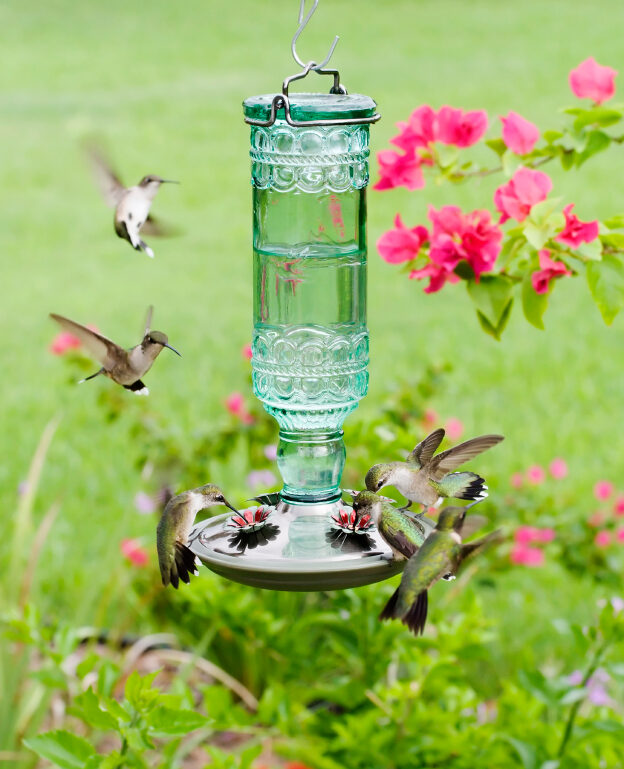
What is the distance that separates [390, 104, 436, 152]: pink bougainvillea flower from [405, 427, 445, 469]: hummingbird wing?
78 centimetres

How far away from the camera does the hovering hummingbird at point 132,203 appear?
84.3 inches

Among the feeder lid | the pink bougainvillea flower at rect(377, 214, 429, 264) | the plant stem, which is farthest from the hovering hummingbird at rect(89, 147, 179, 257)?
the plant stem

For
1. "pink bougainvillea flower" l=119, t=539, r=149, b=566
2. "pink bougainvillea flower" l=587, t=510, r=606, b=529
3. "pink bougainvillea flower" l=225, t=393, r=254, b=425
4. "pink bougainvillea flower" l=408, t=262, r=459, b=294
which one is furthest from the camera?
"pink bougainvillea flower" l=225, t=393, r=254, b=425

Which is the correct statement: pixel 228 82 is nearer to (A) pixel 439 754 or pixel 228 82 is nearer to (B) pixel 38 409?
(B) pixel 38 409

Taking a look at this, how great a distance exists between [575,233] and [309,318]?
506mm

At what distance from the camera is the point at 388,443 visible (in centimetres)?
296

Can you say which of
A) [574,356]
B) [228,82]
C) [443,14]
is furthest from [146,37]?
[574,356]

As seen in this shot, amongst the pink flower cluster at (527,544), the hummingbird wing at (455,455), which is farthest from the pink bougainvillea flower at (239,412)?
the hummingbird wing at (455,455)

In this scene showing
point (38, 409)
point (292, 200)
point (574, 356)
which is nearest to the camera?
point (292, 200)

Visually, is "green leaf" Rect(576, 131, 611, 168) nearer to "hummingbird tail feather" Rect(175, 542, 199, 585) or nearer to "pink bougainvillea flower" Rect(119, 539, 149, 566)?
"hummingbird tail feather" Rect(175, 542, 199, 585)

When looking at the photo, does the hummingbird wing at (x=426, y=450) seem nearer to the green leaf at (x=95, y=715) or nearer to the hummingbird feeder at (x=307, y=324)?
the hummingbird feeder at (x=307, y=324)

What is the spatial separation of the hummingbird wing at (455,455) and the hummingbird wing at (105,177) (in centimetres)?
92

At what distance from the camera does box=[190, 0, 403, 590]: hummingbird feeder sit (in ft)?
5.95

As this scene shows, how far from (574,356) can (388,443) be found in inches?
187
